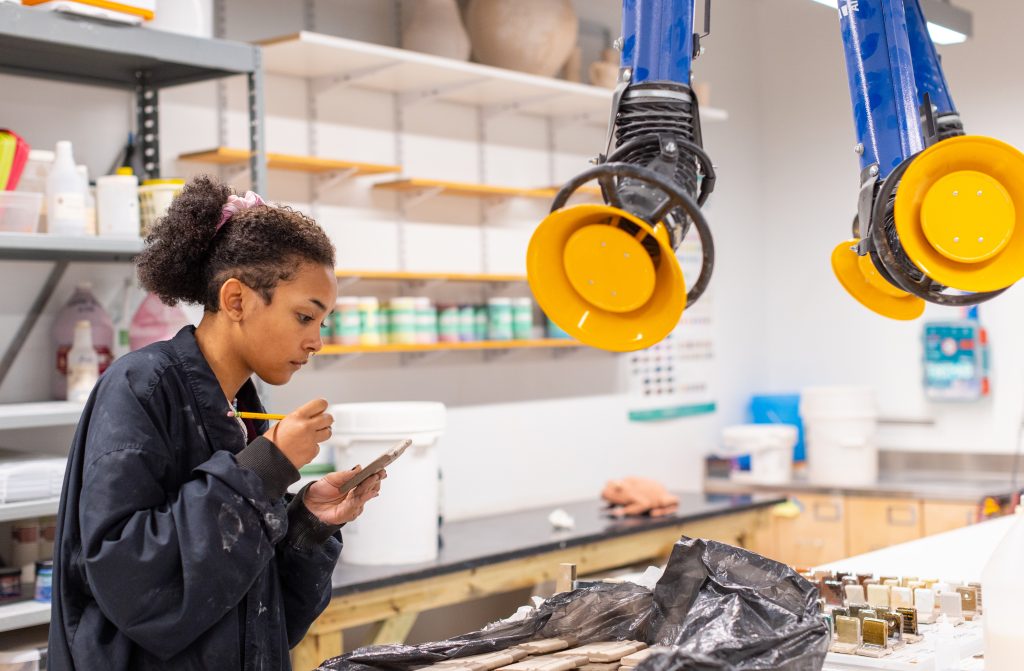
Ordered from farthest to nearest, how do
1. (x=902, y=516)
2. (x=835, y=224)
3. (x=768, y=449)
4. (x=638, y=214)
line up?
(x=835, y=224) < (x=768, y=449) < (x=902, y=516) < (x=638, y=214)

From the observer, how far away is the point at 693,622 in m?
1.63

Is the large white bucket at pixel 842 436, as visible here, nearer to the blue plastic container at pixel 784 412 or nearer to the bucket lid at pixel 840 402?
the bucket lid at pixel 840 402

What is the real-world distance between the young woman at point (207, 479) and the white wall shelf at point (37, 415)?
1.10 m

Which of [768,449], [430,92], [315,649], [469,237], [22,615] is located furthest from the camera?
[768,449]

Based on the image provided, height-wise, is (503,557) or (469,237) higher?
(469,237)

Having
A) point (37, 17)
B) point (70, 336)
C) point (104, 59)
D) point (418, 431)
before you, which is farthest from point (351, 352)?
point (37, 17)

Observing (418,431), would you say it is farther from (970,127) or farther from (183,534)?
(970,127)

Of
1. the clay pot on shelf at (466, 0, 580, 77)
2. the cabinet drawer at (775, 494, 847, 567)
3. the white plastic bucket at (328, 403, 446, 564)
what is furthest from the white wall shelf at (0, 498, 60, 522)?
the cabinet drawer at (775, 494, 847, 567)

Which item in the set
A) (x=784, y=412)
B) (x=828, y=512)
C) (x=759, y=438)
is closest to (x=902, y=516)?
(x=828, y=512)

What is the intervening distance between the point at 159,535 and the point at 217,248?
47cm

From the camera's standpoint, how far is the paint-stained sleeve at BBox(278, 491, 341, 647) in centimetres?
179

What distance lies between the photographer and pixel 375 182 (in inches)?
160

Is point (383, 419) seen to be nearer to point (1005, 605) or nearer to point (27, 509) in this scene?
point (27, 509)

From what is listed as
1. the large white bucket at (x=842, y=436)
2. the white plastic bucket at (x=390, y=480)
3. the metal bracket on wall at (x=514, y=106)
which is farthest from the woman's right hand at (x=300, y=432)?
the large white bucket at (x=842, y=436)
